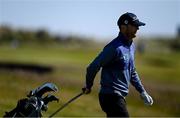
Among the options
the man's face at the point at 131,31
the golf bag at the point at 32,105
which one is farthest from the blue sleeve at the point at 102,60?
the golf bag at the point at 32,105

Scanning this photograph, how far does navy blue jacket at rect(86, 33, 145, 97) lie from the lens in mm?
9789

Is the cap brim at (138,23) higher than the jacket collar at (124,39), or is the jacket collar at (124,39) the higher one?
the cap brim at (138,23)

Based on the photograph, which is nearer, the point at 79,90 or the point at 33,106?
the point at 33,106

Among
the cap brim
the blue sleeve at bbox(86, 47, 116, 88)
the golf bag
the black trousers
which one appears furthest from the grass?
the cap brim

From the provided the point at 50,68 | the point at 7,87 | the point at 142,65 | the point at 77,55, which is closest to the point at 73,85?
the point at 7,87

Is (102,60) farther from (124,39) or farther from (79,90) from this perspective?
(79,90)

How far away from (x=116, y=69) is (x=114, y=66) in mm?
59

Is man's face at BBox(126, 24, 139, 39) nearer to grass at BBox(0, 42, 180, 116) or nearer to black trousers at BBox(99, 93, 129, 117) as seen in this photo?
black trousers at BBox(99, 93, 129, 117)

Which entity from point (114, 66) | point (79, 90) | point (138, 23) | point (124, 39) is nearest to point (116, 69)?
point (114, 66)

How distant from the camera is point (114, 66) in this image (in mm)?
9922

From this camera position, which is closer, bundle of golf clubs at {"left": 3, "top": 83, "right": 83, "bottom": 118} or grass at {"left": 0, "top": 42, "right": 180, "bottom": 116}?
bundle of golf clubs at {"left": 3, "top": 83, "right": 83, "bottom": 118}

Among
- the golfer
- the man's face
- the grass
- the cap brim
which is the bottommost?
the grass

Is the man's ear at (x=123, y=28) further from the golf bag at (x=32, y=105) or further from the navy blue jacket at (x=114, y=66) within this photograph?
the golf bag at (x=32, y=105)

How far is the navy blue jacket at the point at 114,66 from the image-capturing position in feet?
32.1
